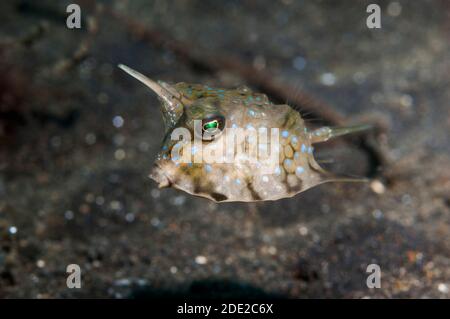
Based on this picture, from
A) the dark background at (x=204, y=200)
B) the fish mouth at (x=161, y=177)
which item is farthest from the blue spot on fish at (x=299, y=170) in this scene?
the fish mouth at (x=161, y=177)

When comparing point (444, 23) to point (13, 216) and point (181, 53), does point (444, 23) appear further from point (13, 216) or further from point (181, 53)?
point (13, 216)

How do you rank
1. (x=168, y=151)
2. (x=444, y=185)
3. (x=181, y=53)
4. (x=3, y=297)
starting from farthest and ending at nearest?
(x=181, y=53) < (x=444, y=185) < (x=3, y=297) < (x=168, y=151)

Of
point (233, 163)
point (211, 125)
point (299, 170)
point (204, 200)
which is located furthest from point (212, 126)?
point (204, 200)

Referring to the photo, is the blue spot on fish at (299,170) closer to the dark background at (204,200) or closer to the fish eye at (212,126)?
the fish eye at (212,126)

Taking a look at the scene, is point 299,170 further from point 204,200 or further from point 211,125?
point 204,200
